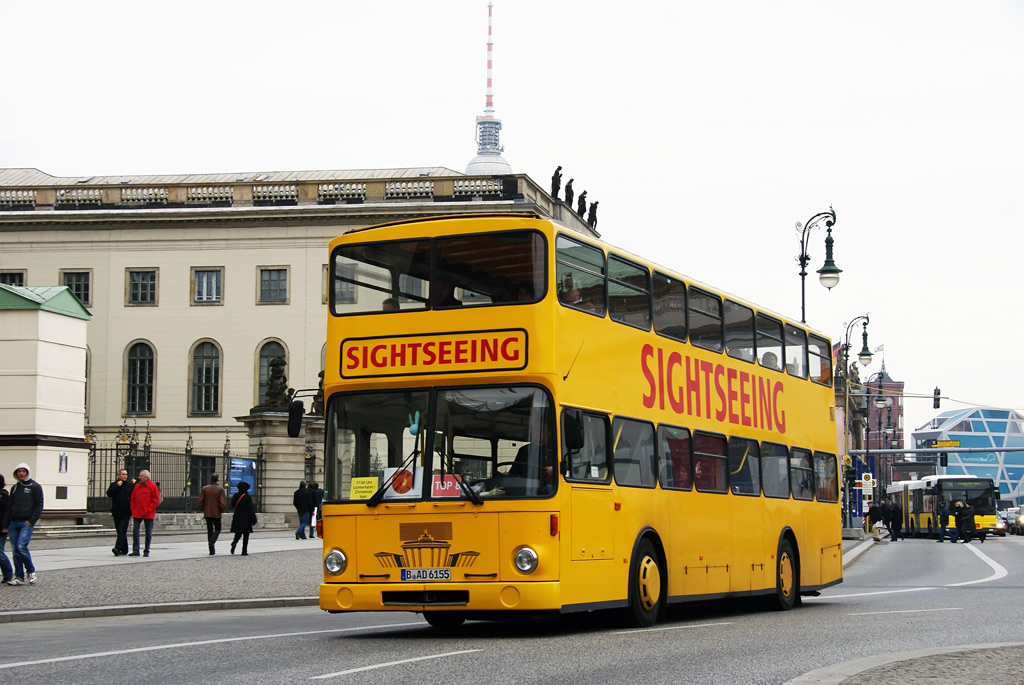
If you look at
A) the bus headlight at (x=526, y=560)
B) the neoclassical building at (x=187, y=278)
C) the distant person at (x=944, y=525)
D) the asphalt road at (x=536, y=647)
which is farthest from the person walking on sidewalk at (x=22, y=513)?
the distant person at (x=944, y=525)

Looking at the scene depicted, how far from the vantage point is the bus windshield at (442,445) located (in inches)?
554

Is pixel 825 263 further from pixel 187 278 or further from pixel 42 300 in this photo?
pixel 187 278

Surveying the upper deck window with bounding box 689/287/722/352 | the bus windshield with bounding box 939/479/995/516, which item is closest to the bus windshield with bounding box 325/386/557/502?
the upper deck window with bounding box 689/287/722/352

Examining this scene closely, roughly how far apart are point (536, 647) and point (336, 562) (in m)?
2.50

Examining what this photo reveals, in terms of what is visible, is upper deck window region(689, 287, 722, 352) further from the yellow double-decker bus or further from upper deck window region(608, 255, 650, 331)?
upper deck window region(608, 255, 650, 331)

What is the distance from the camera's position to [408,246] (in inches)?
590

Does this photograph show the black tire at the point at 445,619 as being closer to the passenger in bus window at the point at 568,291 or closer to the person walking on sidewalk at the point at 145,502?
the passenger in bus window at the point at 568,291

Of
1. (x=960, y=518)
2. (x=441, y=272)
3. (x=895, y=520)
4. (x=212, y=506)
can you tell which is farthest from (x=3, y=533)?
(x=960, y=518)

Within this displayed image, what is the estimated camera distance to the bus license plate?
46.5 ft

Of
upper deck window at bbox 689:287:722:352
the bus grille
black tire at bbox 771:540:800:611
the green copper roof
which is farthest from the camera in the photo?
the green copper roof

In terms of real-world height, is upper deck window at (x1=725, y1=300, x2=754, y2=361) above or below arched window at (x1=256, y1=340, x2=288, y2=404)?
below

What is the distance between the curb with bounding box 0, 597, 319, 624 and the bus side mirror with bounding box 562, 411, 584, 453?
7.99m

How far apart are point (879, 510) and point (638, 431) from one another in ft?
165

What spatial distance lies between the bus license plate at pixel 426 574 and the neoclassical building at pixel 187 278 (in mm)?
58305
